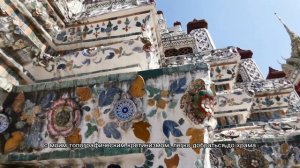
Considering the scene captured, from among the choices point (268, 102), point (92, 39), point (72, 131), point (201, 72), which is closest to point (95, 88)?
point (72, 131)

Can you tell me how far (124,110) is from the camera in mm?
2975

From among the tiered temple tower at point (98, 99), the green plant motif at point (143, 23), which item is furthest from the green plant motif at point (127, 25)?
the green plant motif at point (143, 23)

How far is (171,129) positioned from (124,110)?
51 centimetres

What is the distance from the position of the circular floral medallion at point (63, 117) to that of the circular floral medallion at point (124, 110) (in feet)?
1.31

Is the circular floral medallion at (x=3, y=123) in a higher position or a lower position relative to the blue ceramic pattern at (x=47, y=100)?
lower

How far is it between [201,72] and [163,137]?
2.35 feet

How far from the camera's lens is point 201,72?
9.62 ft

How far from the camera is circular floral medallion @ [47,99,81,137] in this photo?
9.93ft

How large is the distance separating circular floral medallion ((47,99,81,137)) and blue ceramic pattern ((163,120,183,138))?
0.88 m

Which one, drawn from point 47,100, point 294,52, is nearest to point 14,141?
point 47,100

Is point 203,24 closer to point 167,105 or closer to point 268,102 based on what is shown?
point 268,102

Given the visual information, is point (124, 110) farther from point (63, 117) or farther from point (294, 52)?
point (294, 52)

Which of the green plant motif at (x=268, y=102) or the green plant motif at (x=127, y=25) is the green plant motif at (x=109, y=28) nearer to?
the green plant motif at (x=127, y=25)

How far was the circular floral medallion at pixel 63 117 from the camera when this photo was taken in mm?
3025
